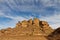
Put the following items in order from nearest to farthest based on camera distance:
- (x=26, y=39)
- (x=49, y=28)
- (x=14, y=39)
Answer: (x=26, y=39) < (x=14, y=39) < (x=49, y=28)

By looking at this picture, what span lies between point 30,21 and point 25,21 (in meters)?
3.47

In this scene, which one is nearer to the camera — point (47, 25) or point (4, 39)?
point (4, 39)

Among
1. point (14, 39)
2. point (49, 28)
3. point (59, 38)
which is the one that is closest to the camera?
point (59, 38)

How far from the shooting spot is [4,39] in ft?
119

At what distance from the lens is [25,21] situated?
101500mm

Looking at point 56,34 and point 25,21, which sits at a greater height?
point 25,21

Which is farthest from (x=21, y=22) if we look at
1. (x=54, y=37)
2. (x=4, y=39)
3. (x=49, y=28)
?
(x=54, y=37)

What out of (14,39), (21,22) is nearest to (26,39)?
(14,39)

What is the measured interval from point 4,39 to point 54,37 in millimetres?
28351

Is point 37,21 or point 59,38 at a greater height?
point 37,21

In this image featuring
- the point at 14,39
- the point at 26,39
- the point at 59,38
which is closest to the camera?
the point at 59,38

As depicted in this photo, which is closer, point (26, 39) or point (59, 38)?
point (59, 38)

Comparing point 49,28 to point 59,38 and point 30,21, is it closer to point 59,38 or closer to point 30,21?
point 30,21

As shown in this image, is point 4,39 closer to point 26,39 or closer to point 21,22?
point 26,39
